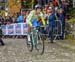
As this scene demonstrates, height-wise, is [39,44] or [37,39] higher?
[37,39]

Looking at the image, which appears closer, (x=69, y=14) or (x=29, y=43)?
(x=29, y=43)

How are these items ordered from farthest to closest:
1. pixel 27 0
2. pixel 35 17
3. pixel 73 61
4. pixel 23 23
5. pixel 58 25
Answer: pixel 27 0
pixel 23 23
pixel 58 25
pixel 35 17
pixel 73 61

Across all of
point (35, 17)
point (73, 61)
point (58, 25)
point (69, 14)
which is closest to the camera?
point (73, 61)

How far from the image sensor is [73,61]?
14609 mm

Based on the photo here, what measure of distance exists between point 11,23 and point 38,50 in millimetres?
12125

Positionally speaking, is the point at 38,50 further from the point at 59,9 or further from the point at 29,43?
the point at 59,9

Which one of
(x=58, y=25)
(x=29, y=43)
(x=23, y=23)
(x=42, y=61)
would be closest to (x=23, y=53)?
(x=29, y=43)

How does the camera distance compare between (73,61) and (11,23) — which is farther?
(11,23)

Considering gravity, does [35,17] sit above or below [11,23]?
above

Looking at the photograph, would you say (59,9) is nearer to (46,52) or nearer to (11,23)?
(11,23)

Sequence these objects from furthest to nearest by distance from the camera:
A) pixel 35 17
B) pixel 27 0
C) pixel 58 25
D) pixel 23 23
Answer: pixel 27 0 < pixel 23 23 < pixel 58 25 < pixel 35 17

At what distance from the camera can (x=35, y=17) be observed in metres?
16.8

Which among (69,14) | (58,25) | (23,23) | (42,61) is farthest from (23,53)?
(69,14)

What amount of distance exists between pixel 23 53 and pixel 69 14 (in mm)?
13496
